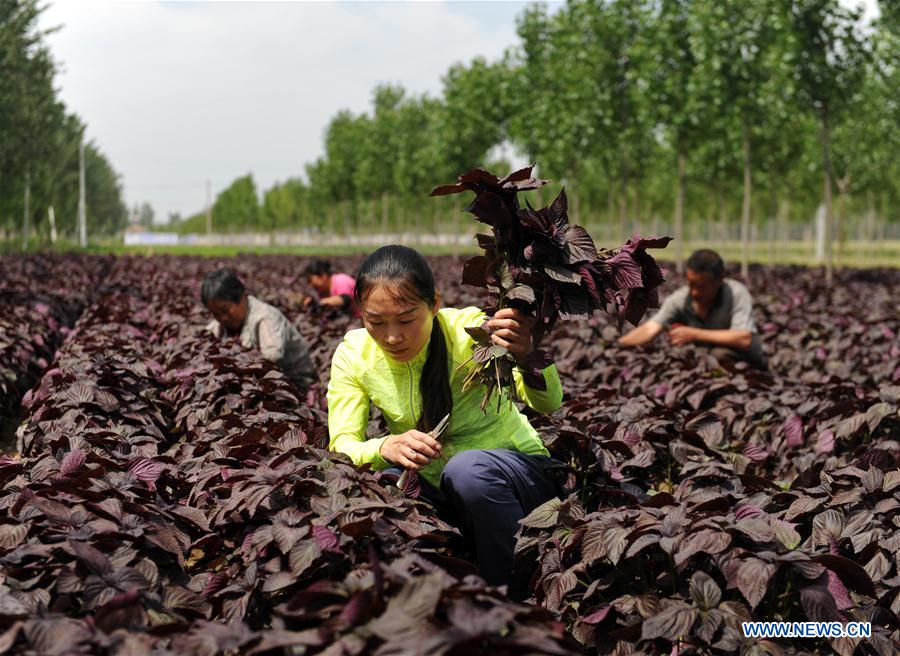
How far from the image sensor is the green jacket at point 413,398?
9.81 ft

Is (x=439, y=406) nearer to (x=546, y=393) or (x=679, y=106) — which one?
(x=546, y=393)

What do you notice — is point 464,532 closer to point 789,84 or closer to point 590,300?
point 590,300

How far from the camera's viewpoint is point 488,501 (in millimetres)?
2752

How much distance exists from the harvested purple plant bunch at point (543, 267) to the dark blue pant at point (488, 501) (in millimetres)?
309

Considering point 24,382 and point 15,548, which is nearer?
point 15,548

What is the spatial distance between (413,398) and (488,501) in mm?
487

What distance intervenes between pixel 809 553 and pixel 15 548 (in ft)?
→ 7.07

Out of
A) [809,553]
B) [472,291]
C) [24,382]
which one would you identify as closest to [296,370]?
[24,382]

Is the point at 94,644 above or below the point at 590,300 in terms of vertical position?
below

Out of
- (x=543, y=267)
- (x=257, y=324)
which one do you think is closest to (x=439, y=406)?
(x=543, y=267)

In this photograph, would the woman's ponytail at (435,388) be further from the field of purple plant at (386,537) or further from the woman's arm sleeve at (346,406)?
the field of purple plant at (386,537)

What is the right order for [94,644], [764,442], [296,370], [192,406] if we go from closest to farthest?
[94,644], [192,406], [764,442], [296,370]

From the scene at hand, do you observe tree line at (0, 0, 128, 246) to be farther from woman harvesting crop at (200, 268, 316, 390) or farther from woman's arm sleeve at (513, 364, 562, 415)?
woman's arm sleeve at (513, 364, 562, 415)

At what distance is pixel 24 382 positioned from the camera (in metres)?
6.60
